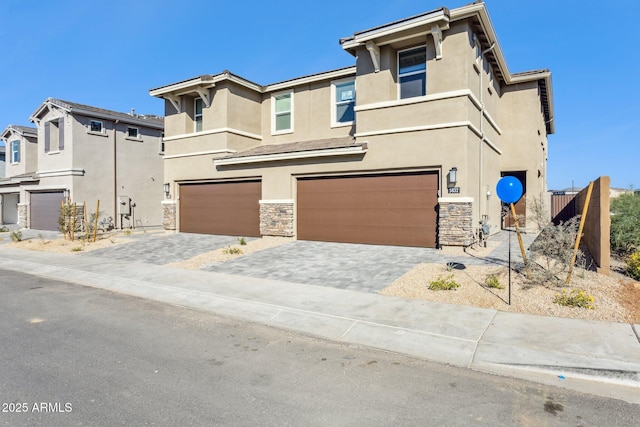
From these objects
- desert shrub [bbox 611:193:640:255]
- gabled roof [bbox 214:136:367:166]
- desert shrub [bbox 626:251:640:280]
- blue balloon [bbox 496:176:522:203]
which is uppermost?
gabled roof [bbox 214:136:367:166]

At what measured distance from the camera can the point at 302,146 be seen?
51.2 feet

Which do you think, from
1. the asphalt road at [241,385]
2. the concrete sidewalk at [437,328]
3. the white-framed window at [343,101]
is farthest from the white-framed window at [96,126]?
the asphalt road at [241,385]

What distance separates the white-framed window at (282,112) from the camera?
58.2ft

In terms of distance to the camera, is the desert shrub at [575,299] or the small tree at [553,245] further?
the small tree at [553,245]

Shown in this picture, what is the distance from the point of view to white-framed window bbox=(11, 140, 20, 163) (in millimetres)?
28516

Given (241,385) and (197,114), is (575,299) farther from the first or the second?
(197,114)

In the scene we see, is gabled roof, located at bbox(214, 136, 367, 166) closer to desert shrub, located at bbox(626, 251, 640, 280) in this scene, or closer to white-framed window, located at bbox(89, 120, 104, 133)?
desert shrub, located at bbox(626, 251, 640, 280)

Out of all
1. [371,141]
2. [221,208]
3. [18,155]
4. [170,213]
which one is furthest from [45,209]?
[371,141]

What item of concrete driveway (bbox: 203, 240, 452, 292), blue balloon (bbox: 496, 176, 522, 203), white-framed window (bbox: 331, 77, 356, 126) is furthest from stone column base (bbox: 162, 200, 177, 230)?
blue balloon (bbox: 496, 176, 522, 203)

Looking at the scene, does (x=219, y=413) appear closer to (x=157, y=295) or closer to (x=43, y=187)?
(x=157, y=295)

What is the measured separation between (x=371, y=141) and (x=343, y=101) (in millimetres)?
3656

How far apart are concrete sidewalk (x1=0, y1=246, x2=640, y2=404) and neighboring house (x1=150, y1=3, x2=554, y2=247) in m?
5.59

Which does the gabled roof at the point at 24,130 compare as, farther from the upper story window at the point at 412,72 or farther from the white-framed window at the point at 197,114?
the upper story window at the point at 412,72

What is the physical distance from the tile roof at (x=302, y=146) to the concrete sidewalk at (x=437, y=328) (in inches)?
255
